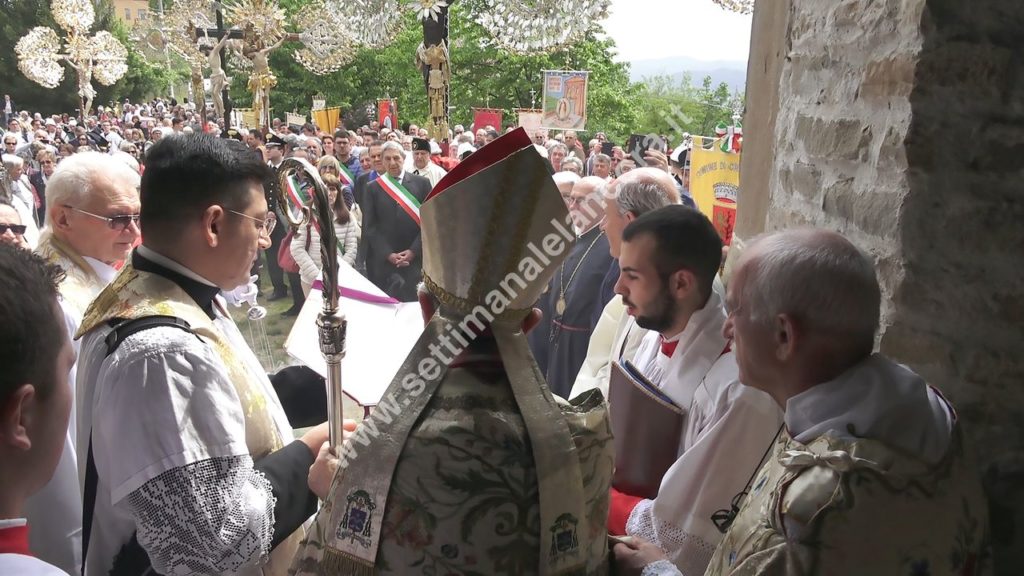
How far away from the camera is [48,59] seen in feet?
84.0

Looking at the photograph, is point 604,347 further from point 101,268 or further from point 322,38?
point 322,38

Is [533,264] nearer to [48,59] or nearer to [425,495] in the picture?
[425,495]

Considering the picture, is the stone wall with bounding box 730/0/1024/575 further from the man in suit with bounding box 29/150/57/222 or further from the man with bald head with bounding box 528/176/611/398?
the man in suit with bounding box 29/150/57/222

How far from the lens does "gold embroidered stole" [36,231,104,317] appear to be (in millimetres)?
2506

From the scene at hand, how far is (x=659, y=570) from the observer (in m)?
1.48

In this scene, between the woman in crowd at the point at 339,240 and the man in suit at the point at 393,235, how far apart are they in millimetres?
207

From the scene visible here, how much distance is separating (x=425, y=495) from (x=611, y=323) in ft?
6.81

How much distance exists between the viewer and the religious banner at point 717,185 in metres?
5.55

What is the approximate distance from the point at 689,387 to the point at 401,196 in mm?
4922

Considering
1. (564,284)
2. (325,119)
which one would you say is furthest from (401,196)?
(325,119)

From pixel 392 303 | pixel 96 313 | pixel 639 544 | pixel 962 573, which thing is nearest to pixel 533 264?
pixel 639 544

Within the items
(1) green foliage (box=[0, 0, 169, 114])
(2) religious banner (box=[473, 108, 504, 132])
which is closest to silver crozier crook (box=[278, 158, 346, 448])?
(2) religious banner (box=[473, 108, 504, 132])

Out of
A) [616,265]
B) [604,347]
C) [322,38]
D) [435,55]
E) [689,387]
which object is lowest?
[604,347]

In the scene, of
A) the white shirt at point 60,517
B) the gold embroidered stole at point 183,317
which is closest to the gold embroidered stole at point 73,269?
the white shirt at point 60,517
